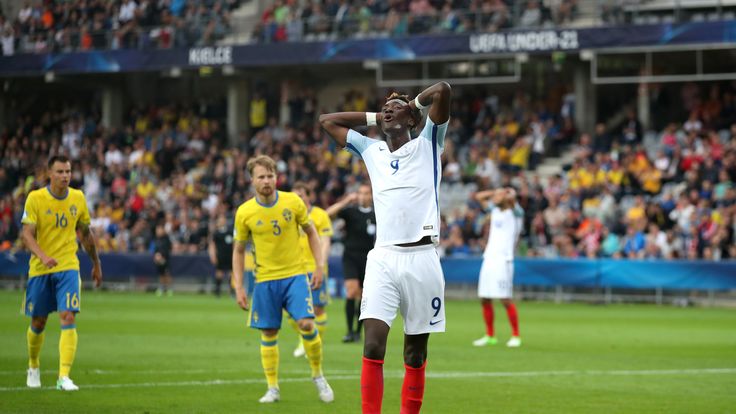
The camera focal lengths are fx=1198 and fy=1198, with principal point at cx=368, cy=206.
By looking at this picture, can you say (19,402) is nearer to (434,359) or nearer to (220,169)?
(434,359)

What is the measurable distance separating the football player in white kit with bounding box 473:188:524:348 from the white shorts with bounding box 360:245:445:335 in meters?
9.72

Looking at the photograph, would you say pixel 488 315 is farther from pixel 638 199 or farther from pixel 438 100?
pixel 638 199

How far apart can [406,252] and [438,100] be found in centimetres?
117

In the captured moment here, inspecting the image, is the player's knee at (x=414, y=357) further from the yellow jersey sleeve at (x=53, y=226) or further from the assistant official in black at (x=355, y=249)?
the assistant official in black at (x=355, y=249)

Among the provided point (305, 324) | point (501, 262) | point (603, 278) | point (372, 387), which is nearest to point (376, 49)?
point (603, 278)

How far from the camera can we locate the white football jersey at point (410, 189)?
29.5 ft

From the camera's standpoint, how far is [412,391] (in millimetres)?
8984

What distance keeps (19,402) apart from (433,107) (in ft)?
17.3

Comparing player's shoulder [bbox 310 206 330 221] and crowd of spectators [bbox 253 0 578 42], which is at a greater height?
crowd of spectators [bbox 253 0 578 42]

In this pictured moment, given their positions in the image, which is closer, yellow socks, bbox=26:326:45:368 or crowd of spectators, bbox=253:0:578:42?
yellow socks, bbox=26:326:45:368

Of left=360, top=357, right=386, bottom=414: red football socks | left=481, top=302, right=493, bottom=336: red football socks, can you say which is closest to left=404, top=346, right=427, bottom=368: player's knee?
left=360, top=357, right=386, bottom=414: red football socks

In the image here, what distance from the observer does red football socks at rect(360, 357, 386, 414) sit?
28.9ft

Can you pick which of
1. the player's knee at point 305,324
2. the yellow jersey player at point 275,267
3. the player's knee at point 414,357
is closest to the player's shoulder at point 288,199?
the yellow jersey player at point 275,267

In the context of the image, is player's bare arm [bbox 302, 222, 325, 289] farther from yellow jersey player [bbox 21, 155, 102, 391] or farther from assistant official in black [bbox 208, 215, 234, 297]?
assistant official in black [bbox 208, 215, 234, 297]
